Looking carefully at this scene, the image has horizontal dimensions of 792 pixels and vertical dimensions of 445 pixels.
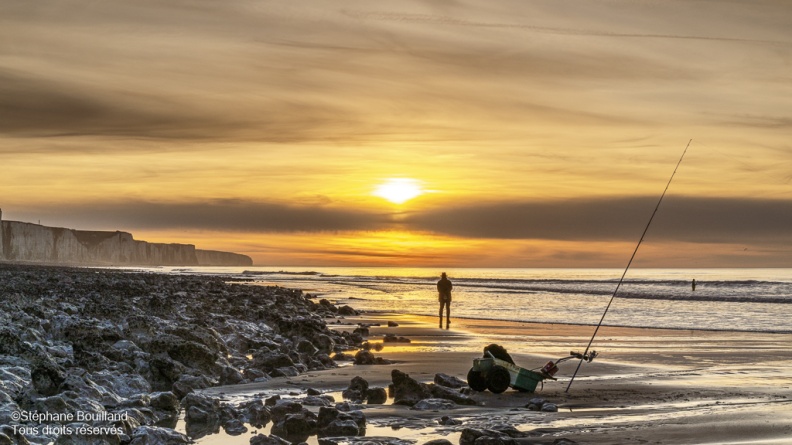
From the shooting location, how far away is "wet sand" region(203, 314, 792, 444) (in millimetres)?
10773

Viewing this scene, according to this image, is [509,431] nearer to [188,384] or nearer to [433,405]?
[433,405]

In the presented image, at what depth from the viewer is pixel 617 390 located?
575 inches

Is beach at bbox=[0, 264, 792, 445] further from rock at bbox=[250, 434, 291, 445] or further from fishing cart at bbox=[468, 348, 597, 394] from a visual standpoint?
fishing cart at bbox=[468, 348, 597, 394]

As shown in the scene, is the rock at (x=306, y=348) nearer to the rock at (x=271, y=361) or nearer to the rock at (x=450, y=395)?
the rock at (x=271, y=361)

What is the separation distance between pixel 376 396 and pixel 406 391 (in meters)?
0.54

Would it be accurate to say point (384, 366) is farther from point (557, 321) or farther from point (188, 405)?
point (557, 321)

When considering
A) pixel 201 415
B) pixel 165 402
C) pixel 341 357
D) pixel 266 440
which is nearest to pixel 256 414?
pixel 201 415

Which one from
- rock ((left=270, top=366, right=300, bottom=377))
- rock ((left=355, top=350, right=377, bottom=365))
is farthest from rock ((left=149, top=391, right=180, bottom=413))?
rock ((left=355, top=350, right=377, bottom=365))

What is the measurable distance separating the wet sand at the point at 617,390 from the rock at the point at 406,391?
1.52 ft

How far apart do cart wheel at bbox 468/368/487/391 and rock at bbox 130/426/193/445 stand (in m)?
6.07

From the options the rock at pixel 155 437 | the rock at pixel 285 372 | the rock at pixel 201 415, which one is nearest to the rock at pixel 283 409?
the rock at pixel 201 415

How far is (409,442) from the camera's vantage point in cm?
997

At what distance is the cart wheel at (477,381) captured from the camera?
Result: 1416cm

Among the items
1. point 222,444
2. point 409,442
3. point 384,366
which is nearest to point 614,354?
point 384,366
